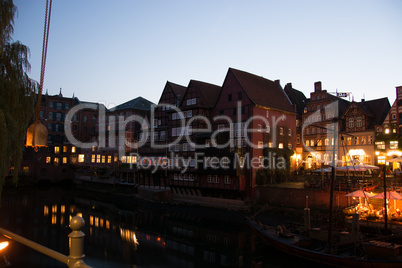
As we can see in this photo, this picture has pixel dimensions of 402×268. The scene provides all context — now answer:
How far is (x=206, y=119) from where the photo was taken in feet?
142

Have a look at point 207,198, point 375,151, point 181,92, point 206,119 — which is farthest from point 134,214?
point 375,151

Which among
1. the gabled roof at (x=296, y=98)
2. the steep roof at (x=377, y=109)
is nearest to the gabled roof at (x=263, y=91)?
the gabled roof at (x=296, y=98)

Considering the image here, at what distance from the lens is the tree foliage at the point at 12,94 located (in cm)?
967

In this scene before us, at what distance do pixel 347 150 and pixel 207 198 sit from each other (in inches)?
842

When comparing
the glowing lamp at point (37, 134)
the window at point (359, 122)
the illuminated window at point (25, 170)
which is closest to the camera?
the glowing lamp at point (37, 134)

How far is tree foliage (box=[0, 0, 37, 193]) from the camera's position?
9.67m

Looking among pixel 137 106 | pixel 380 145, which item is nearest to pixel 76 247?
pixel 380 145

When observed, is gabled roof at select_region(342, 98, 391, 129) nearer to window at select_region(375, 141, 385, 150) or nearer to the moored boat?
window at select_region(375, 141, 385, 150)

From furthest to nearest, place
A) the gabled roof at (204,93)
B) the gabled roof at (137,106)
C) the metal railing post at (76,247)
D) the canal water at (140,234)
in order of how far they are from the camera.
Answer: the gabled roof at (137,106)
the gabled roof at (204,93)
the canal water at (140,234)
the metal railing post at (76,247)

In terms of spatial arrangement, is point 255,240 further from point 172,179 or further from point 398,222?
point 172,179

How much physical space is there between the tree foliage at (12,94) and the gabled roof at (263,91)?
1201 inches

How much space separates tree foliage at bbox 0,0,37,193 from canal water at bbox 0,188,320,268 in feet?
42.5

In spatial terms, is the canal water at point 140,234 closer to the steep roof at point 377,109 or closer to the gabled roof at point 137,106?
the gabled roof at point 137,106

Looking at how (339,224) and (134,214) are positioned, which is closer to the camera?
(339,224)
